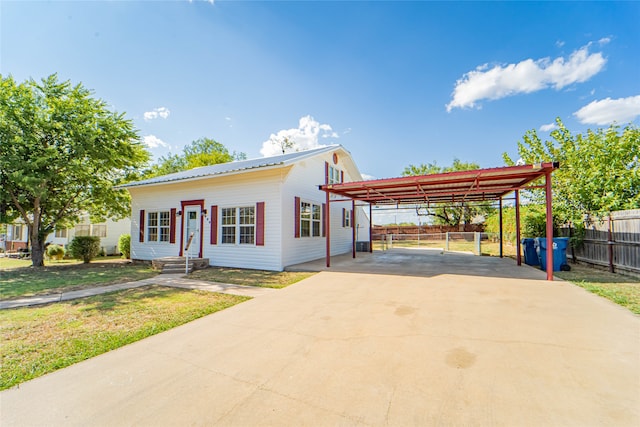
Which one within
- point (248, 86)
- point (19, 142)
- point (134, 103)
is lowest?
point (19, 142)

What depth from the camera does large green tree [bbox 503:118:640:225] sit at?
843 centimetres

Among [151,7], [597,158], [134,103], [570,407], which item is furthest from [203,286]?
[597,158]

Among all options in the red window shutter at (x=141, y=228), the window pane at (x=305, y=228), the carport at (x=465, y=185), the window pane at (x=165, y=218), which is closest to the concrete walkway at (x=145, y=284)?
the carport at (x=465, y=185)

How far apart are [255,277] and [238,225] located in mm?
2811

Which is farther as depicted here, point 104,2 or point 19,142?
point 19,142

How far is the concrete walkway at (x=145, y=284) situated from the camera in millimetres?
5430

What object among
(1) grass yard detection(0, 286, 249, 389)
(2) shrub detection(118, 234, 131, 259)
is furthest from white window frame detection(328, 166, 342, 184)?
(2) shrub detection(118, 234, 131, 259)

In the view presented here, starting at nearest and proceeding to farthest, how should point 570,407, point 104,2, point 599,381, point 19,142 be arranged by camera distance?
point 570,407, point 599,381, point 104,2, point 19,142

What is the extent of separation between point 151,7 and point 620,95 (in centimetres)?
1913

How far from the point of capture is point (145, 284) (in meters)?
7.03

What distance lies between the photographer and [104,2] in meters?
8.42

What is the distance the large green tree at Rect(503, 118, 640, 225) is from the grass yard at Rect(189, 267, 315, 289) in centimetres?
982

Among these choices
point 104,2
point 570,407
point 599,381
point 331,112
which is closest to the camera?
point 570,407

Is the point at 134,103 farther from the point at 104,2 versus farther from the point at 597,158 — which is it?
Answer: the point at 597,158
